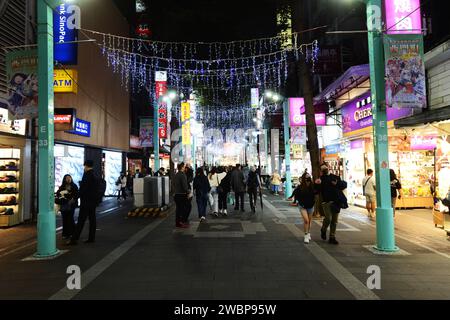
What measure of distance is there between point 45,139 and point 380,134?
291 inches

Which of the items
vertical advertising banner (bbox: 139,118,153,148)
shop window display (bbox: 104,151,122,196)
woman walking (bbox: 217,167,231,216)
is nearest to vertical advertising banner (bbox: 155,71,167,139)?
vertical advertising banner (bbox: 139,118,153,148)

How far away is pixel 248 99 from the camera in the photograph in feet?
150

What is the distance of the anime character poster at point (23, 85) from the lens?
8.05 m

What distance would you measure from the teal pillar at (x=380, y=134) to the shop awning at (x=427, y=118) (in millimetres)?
2184

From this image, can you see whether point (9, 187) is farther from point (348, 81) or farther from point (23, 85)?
point (348, 81)

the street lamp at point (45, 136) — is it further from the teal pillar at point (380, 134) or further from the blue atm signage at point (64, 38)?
the teal pillar at point (380, 134)

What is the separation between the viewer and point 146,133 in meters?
26.0

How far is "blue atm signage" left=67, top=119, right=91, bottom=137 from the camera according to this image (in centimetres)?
1561

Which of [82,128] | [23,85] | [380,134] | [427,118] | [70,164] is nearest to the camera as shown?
[380,134]

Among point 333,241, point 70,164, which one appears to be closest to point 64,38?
point 70,164

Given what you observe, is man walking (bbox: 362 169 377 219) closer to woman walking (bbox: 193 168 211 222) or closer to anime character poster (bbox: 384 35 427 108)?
anime character poster (bbox: 384 35 427 108)

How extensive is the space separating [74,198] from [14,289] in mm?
3928
